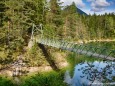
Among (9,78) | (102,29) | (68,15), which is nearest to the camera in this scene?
(9,78)

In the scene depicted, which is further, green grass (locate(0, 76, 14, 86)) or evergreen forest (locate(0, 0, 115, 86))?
evergreen forest (locate(0, 0, 115, 86))

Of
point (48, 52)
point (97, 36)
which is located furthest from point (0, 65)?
point (97, 36)

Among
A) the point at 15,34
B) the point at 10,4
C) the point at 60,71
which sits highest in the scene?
the point at 10,4

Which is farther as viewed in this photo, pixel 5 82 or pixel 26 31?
pixel 26 31

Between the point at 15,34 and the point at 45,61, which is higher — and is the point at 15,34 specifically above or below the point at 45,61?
above

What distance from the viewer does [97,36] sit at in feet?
308

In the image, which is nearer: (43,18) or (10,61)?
(10,61)

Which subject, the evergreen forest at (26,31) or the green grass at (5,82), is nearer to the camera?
the green grass at (5,82)

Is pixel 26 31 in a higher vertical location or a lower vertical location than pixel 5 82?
higher

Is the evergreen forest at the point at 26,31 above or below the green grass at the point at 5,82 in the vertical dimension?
above

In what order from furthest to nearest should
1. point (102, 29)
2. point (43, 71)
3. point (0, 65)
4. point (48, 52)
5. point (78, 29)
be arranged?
1. point (102, 29)
2. point (78, 29)
3. point (48, 52)
4. point (43, 71)
5. point (0, 65)

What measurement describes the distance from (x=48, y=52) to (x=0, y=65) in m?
11.0

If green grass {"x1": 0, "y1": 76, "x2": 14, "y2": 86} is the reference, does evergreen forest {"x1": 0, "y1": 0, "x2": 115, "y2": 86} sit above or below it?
above

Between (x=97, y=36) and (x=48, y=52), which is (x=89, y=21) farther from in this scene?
(x=48, y=52)
